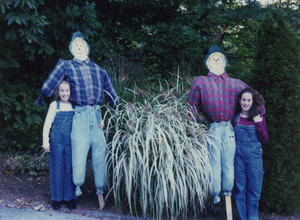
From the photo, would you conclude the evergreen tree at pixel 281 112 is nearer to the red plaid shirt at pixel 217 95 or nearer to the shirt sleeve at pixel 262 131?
the shirt sleeve at pixel 262 131

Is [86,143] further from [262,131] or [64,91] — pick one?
[262,131]

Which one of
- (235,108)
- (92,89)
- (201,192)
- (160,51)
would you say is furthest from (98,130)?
(160,51)

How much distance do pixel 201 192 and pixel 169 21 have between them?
427cm

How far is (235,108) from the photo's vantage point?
3.35 meters

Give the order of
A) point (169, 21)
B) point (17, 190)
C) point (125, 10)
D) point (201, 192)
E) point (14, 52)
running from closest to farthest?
point (201, 192)
point (17, 190)
point (14, 52)
point (125, 10)
point (169, 21)

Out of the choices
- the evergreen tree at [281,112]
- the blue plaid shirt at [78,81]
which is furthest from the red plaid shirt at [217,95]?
the blue plaid shirt at [78,81]

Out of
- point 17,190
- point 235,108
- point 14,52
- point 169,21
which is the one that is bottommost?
point 17,190

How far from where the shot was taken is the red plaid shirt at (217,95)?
10.8 ft

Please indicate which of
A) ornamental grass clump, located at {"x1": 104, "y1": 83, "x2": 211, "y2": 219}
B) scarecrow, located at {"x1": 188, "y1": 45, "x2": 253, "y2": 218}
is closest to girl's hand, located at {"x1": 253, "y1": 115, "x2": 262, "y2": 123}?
scarecrow, located at {"x1": 188, "y1": 45, "x2": 253, "y2": 218}

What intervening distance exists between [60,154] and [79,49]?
1.11m

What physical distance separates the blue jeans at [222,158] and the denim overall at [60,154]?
4.80 ft

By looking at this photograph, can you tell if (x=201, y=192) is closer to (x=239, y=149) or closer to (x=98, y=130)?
(x=239, y=149)

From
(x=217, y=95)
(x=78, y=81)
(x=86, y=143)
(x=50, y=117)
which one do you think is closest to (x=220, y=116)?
(x=217, y=95)

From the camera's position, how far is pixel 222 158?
329 centimetres
